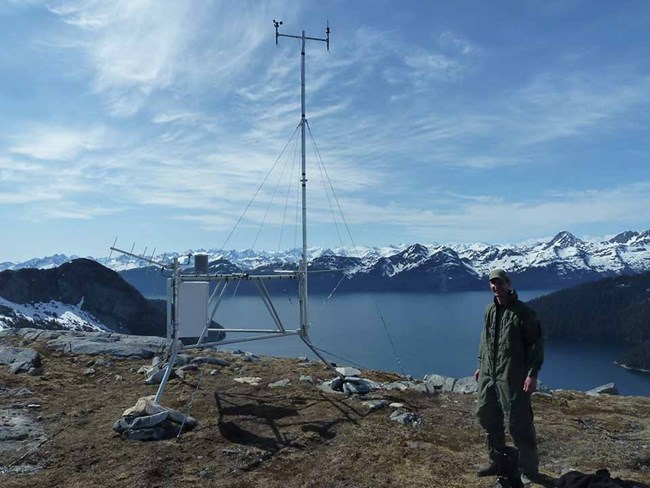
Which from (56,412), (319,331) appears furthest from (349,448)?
(319,331)

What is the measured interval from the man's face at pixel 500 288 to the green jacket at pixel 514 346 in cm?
11

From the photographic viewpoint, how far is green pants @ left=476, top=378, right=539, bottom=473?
273 inches

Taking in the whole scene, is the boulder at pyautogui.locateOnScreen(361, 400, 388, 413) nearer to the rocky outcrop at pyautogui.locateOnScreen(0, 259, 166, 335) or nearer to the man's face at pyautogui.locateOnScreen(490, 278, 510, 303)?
the man's face at pyautogui.locateOnScreen(490, 278, 510, 303)

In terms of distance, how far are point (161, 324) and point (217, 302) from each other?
646 feet

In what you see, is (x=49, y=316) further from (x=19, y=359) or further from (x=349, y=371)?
(x=349, y=371)

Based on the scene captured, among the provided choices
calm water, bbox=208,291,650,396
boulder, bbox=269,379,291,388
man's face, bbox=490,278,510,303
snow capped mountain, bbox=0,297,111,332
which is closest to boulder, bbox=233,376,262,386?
boulder, bbox=269,379,291,388

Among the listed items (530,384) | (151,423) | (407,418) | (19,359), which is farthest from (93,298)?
(530,384)

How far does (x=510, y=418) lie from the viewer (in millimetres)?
7016

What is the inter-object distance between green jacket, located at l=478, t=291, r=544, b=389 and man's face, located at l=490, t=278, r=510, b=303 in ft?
0.35

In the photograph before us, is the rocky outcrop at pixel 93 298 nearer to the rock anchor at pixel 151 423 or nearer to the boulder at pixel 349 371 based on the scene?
the boulder at pixel 349 371

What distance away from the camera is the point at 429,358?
358 ft

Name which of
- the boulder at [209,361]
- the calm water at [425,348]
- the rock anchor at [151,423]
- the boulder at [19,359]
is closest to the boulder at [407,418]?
the rock anchor at [151,423]

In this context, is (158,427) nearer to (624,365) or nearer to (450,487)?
(450,487)

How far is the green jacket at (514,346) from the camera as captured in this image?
6.94 m
